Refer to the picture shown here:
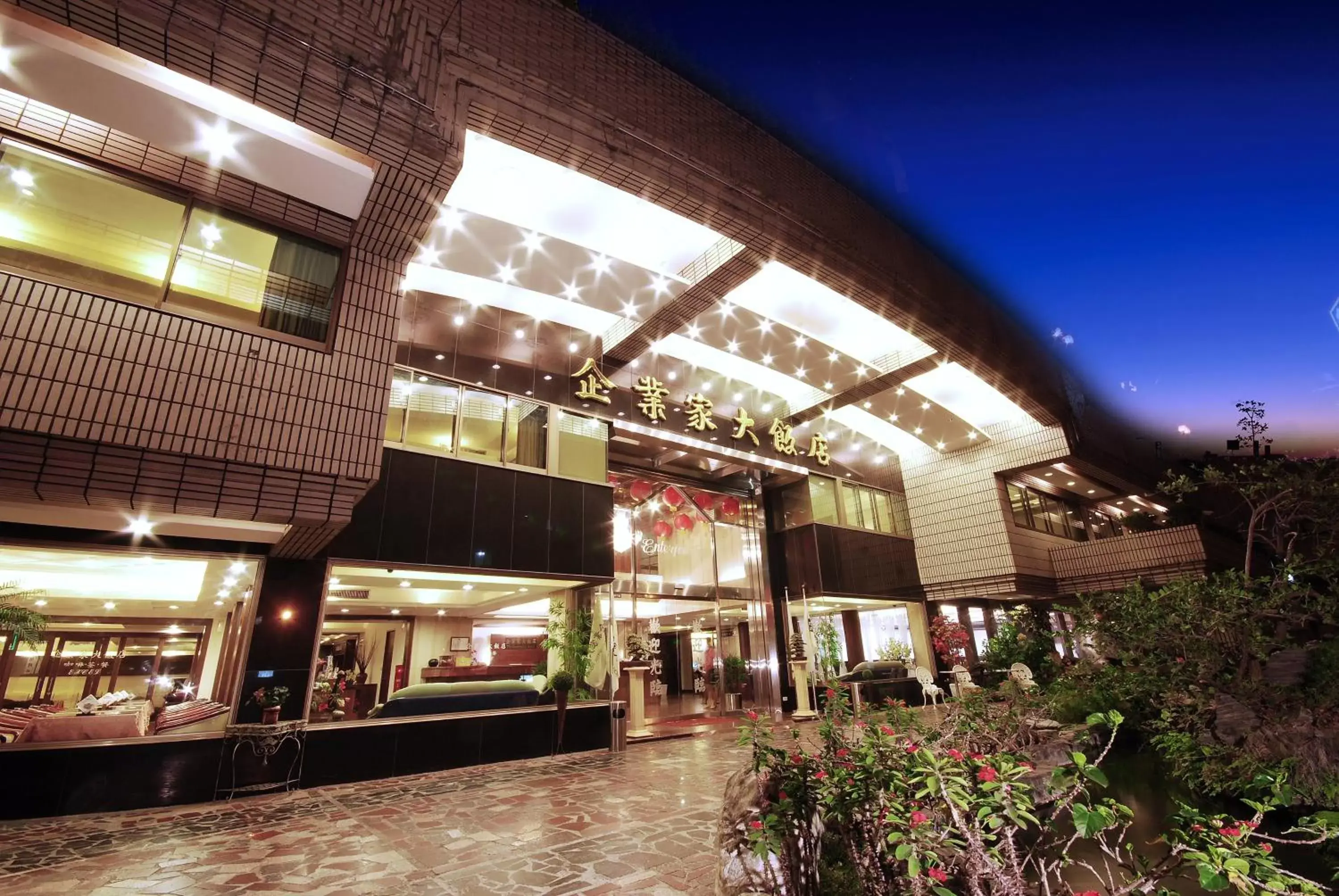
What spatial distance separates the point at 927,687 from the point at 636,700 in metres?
6.03

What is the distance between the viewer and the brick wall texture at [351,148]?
4059mm

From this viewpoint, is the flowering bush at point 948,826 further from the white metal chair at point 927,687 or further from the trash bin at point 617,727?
the white metal chair at point 927,687

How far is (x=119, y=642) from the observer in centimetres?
1018

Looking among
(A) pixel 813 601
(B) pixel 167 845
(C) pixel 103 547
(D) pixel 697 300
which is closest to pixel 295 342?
(C) pixel 103 547

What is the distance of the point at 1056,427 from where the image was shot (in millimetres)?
13477

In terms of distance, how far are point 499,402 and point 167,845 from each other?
5.95m

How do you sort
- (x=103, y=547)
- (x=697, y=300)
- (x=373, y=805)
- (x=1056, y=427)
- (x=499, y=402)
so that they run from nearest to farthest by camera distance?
(x=373, y=805), (x=103, y=547), (x=697, y=300), (x=499, y=402), (x=1056, y=427)

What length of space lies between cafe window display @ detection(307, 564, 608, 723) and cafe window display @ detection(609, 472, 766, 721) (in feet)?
5.19

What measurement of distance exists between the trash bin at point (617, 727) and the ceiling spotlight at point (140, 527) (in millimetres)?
5742

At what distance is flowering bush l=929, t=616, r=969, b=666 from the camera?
13.8 meters

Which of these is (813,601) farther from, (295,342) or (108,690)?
(108,690)

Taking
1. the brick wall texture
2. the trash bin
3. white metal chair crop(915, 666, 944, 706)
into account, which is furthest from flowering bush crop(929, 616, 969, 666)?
the brick wall texture

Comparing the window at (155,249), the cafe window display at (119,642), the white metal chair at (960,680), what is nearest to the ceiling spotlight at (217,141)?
the window at (155,249)

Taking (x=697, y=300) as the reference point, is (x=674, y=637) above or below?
below
